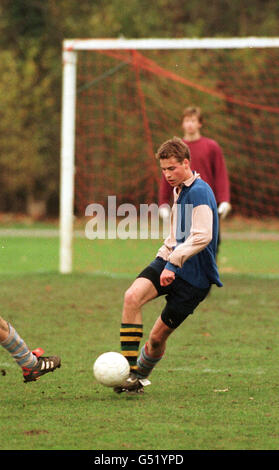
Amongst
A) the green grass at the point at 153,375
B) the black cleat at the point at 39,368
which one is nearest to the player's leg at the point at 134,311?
the green grass at the point at 153,375

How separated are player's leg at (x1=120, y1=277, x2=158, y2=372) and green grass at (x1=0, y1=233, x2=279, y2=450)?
35 cm

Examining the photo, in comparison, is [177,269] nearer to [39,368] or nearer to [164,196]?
[39,368]

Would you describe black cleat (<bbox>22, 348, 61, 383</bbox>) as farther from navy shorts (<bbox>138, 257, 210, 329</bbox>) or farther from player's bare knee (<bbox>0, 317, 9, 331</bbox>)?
navy shorts (<bbox>138, 257, 210, 329</bbox>)

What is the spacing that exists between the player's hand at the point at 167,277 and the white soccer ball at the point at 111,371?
1.87 ft

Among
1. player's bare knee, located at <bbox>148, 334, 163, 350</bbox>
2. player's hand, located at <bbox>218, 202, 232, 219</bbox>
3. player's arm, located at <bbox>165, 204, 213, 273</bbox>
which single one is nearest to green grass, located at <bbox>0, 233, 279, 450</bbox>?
player's bare knee, located at <bbox>148, 334, 163, 350</bbox>

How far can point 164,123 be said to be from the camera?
59.2ft

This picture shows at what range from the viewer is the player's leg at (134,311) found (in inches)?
212

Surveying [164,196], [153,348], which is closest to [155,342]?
[153,348]

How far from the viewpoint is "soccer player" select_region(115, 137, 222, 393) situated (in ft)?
17.5

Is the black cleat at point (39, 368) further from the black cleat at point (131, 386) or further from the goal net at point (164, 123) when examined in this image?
the goal net at point (164, 123)

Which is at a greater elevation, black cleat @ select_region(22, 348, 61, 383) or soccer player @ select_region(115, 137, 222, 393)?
soccer player @ select_region(115, 137, 222, 393)

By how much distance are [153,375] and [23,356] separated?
1131 mm

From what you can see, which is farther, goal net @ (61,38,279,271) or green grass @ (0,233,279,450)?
goal net @ (61,38,279,271)
